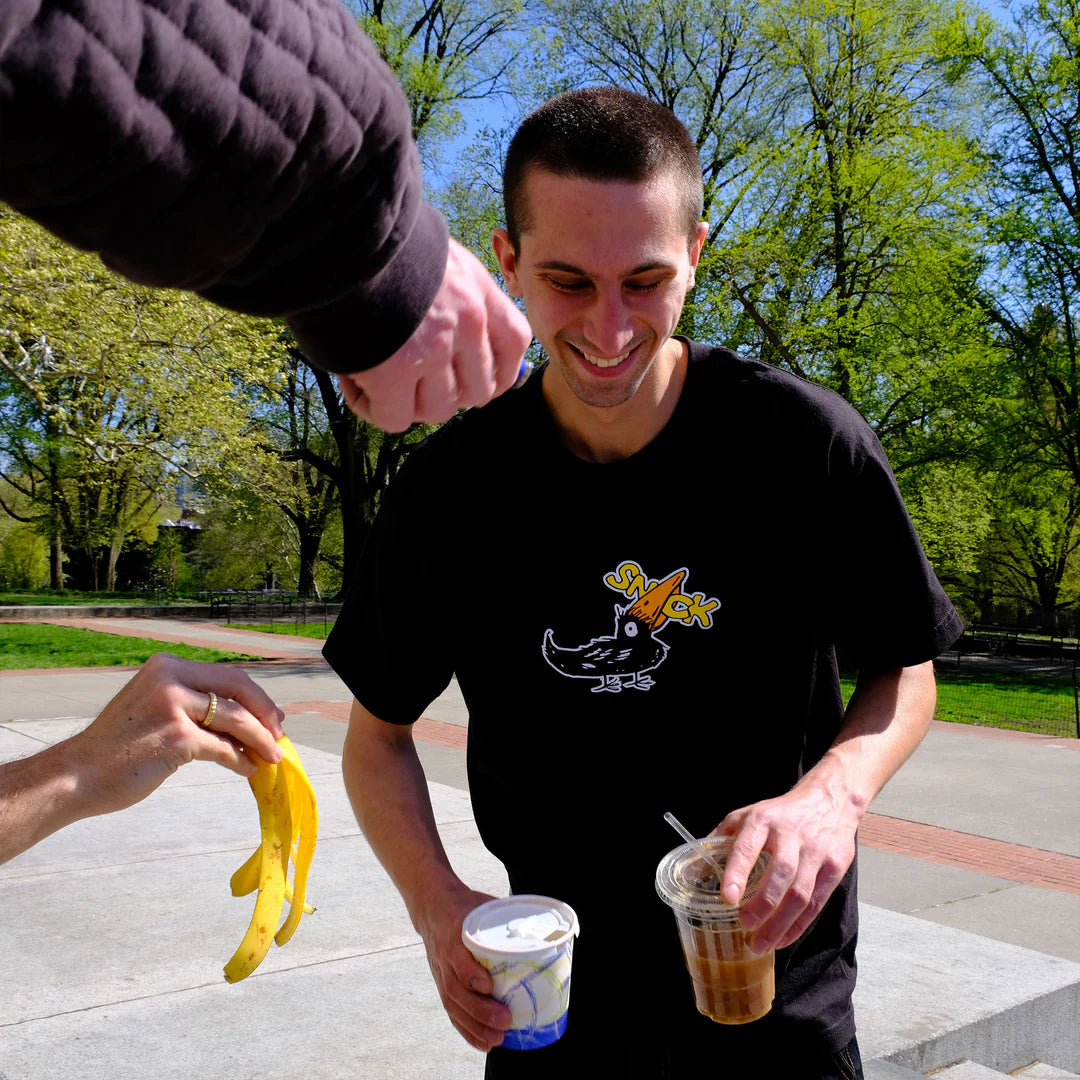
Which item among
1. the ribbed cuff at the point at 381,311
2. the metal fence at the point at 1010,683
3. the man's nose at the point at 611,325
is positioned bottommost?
the metal fence at the point at 1010,683

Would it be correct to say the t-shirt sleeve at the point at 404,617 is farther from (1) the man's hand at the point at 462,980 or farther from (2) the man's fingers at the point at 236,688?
(1) the man's hand at the point at 462,980

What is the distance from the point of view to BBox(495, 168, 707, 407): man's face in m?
2.28

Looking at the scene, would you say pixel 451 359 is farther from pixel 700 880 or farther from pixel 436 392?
pixel 700 880

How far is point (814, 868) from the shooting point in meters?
1.90

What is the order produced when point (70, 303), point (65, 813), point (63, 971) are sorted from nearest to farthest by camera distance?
point (65, 813) < point (63, 971) < point (70, 303)

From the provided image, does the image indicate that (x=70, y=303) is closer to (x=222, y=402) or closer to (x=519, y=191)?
(x=222, y=402)

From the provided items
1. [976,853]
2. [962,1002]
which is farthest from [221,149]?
[976,853]

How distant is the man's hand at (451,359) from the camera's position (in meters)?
1.45

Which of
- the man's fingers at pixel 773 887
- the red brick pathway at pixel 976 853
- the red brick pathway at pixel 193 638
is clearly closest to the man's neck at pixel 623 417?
the man's fingers at pixel 773 887

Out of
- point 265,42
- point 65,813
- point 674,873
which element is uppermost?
point 265,42

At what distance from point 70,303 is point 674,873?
49.3 ft

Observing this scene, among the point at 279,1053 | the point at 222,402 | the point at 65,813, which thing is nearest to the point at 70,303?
the point at 222,402

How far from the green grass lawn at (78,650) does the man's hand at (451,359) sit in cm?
1446

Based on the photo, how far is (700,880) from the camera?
6.46 feet
